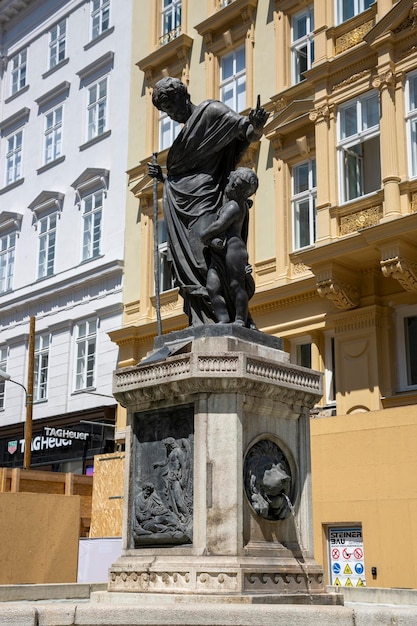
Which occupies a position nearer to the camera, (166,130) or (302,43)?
(302,43)

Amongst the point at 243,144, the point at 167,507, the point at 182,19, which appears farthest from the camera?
the point at 182,19

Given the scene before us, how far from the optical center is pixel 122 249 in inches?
1083

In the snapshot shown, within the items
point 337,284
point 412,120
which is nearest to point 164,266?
point 337,284

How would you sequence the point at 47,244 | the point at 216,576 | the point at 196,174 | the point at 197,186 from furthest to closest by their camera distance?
the point at 47,244 < the point at 196,174 < the point at 197,186 < the point at 216,576

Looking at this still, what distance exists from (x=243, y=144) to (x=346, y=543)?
1064 centimetres

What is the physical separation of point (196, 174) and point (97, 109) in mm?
23723

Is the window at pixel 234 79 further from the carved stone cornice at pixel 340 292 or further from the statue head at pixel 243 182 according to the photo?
the statue head at pixel 243 182

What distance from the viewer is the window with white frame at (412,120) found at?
18.6m

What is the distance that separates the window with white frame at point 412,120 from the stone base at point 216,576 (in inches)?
517

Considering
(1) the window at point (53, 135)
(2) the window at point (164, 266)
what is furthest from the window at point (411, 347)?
(1) the window at point (53, 135)

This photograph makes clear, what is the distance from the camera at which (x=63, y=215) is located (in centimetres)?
3120

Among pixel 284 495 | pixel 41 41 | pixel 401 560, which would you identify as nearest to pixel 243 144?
pixel 284 495

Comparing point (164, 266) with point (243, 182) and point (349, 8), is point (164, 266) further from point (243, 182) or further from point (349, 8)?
point (243, 182)

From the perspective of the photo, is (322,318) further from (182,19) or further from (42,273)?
(42,273)
